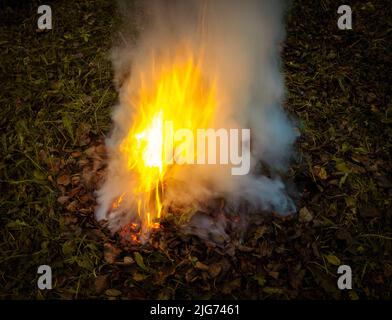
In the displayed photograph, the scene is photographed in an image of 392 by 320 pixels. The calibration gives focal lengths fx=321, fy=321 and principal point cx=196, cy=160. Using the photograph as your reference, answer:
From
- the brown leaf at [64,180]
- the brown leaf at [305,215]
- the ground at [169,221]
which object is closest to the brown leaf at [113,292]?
the ground at [169,221]

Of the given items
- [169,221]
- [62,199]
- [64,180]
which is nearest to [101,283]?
[169,221]

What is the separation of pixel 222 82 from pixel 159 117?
85 centimetres

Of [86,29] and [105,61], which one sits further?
[86,29]

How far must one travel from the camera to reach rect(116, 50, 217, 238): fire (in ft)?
9.51

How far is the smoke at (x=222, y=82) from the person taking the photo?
289 cm

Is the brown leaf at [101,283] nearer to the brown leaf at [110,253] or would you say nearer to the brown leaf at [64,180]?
the brown leaf at [110,253]

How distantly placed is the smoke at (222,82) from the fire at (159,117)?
0.08 metres

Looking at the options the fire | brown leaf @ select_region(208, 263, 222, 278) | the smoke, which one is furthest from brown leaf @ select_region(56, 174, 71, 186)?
brown leaf @ select_region(208, 263, 222, 278)

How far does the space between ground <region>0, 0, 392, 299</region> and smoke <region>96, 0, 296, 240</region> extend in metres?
0.15

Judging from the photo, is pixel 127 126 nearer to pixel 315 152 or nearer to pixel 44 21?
pixel 315 152

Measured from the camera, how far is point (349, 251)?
2.67 metres

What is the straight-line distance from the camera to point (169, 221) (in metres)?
2.75

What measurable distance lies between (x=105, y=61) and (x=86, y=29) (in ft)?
2.37
